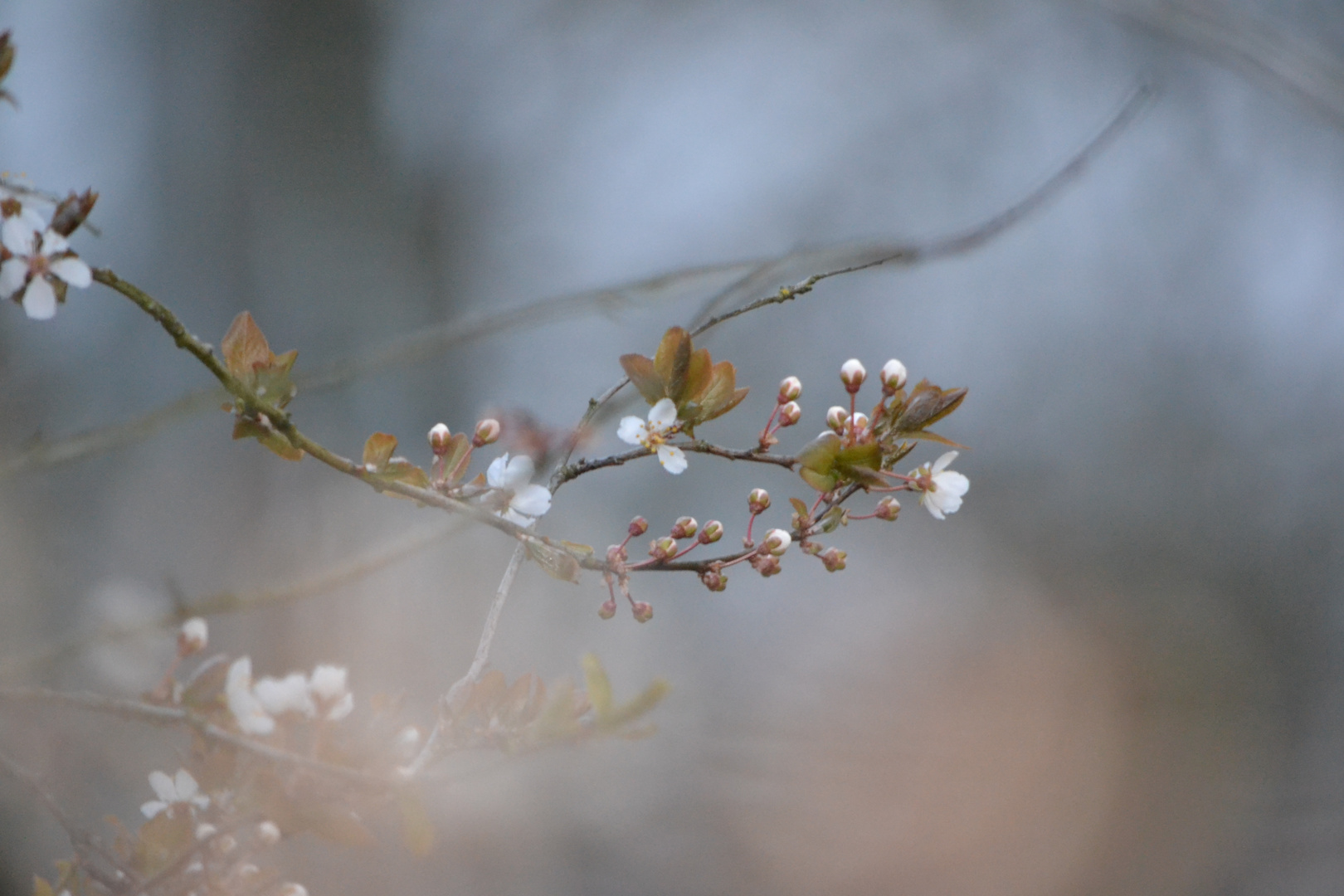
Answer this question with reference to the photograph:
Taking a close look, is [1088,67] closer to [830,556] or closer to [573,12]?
[573,12]

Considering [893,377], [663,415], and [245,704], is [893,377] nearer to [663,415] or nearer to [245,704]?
[663,415]

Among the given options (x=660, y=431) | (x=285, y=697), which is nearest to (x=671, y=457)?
(x=660, y=431)

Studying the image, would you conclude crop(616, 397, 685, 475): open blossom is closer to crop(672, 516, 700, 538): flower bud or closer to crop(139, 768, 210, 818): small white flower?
crop(672, 516, 700, 538): flower bud

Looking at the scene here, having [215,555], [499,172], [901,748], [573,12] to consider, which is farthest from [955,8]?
[215,555]

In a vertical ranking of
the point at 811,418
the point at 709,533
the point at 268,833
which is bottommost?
the point at 268,833

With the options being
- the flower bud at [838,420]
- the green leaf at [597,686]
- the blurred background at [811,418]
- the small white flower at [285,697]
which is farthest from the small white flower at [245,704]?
the blurred background at [811,418]

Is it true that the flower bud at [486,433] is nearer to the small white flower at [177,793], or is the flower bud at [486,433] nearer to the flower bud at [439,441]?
the flower bud at [439,441]

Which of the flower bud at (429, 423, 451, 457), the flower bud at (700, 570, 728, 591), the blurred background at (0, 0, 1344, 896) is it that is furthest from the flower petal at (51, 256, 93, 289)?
the blurred background at (0, 0, 1344, 896)

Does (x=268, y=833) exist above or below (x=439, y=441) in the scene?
below
